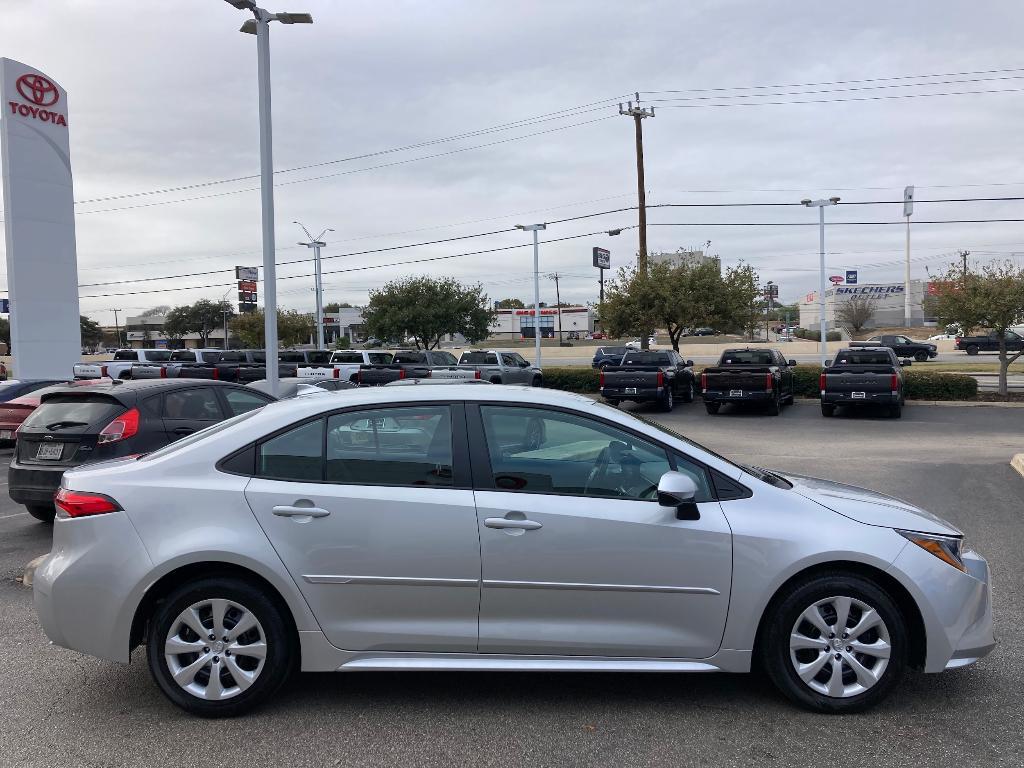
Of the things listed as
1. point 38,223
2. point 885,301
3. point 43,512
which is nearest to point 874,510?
point 43,512

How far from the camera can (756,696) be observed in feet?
13.6

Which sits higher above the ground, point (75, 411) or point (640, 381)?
point (75, 411)

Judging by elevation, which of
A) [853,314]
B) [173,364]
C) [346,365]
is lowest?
[346,365]

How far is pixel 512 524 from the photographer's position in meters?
3.84

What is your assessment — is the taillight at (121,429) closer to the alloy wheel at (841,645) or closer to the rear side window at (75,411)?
the rear side window at (75,411)

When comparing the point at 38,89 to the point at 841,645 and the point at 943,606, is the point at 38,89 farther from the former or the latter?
the point at 943,606

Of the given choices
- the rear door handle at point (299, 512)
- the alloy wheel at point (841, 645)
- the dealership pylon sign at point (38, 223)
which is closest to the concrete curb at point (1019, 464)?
the alloy wheel at point (841, 645)

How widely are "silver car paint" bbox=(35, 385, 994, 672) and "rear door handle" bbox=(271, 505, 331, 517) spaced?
4 centimetres

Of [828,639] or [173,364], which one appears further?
[173,364]

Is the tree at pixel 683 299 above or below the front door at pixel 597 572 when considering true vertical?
above

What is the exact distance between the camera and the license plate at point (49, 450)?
769 centimetres

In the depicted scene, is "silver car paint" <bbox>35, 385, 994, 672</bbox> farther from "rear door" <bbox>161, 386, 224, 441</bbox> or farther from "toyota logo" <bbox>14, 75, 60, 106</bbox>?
"toyota logo" <bbox>14, 75, 60, 106</bbox>

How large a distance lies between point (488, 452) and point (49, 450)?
5728 millimetres

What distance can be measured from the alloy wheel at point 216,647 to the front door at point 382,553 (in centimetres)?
34
